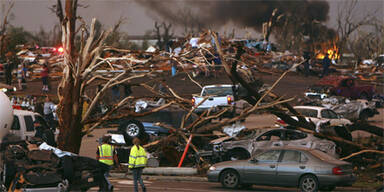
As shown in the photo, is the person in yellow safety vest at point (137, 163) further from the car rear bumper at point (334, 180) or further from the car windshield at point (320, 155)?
the car windshield at point (320, 155)

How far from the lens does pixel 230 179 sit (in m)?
18.6

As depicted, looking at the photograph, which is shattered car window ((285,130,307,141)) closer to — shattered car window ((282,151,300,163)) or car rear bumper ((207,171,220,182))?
shattered car window ((282,151,300,163))

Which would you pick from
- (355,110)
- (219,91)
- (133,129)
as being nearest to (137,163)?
(133,129)

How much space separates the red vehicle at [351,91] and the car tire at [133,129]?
20487 mm

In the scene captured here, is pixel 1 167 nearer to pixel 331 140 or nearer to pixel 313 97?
pixel 331 140

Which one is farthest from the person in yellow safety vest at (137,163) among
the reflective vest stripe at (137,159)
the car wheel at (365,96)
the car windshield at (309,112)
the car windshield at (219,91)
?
the car wheel at (365,96)

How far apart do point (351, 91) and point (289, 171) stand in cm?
2572

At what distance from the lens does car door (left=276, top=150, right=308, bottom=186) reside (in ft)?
58.0

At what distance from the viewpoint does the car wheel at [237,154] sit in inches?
856

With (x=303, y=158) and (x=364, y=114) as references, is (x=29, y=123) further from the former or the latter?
(x=364, y=114)

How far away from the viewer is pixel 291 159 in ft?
59.3

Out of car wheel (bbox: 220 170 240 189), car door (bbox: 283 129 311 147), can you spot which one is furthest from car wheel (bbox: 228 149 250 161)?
car wheel (bbox: 220 170 240 189)

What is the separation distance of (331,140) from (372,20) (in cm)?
6611

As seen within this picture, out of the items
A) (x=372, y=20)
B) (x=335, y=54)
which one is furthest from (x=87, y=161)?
(x=372, y=20)
